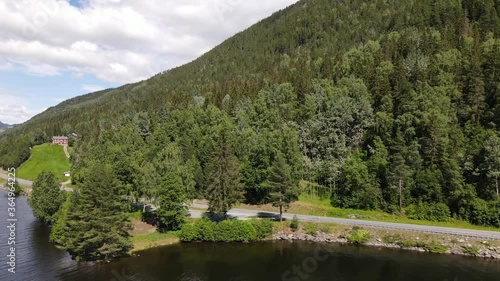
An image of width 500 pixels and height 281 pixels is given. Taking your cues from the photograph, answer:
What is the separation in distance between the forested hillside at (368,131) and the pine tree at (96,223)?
39.6ft

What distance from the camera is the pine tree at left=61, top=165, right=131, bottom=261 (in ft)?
151

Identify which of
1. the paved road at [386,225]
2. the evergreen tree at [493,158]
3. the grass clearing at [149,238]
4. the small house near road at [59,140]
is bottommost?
the grass clearing at [149,238]

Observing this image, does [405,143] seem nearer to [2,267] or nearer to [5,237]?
[2,267]

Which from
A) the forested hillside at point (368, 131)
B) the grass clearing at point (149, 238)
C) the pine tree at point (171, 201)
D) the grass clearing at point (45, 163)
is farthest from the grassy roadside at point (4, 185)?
the pine tree at point (171, 201)

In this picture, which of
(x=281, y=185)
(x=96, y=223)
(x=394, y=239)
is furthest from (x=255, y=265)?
(x=394, y=239)

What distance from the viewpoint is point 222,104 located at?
4439 inches

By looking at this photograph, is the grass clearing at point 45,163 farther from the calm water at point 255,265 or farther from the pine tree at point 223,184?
the calm water at point 255,265

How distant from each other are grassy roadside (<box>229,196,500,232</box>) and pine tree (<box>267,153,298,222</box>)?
8.15 m

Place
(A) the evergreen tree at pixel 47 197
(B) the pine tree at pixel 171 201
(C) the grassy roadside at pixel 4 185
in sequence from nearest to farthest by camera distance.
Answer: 1. (B) the pine tree at pixel 171 201
2. (A) the evergreen tree at pixel 47 197
3. (C) the grassy roadside at pixel 4 185

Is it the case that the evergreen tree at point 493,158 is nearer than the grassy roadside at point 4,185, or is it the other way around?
the evergreen tree at point 493,158

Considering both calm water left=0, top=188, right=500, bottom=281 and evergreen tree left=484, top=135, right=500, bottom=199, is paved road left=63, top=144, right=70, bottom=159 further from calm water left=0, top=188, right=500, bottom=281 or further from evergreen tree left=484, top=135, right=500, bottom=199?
evergreen tree left=484, top=135, right=500, bottom=199

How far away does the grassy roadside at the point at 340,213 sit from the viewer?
59.6 m

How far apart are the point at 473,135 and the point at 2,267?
84.3m

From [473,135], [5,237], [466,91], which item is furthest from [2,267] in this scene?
[466,91]
